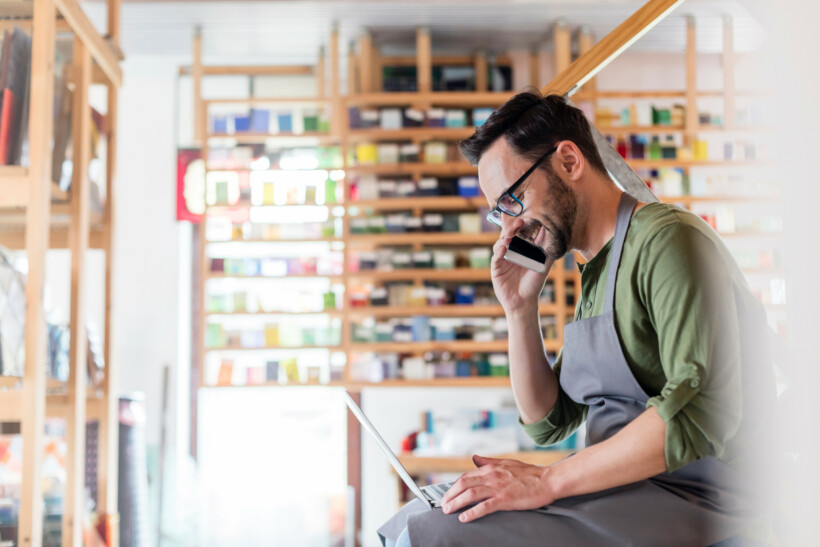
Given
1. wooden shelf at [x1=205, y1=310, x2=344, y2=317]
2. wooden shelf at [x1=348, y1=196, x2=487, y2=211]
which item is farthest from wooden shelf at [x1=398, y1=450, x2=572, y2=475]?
wooden shelf at [x1=348, y1=196, x2=487, y2=211]

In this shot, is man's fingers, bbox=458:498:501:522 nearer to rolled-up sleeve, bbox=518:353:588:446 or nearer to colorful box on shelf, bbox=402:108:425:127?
rolled-up sleeve, bbox=518:353:588:446

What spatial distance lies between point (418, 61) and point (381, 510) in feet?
9.20

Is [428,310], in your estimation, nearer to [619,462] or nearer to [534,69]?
[534,69]

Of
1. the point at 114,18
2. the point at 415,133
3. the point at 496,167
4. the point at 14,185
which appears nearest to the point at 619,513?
the point at 496,167

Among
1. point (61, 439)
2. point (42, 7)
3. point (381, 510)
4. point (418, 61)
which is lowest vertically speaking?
point (381, 510)

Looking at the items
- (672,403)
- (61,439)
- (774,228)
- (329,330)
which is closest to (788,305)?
(774,228)

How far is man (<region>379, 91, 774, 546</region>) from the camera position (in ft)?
3.24

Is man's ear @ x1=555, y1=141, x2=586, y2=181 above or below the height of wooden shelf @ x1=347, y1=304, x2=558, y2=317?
above

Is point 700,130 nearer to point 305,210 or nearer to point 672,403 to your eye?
point 305,210

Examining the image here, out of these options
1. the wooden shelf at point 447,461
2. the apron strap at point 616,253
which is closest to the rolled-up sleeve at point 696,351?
the apron strap at point 616,253

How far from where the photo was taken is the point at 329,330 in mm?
4430

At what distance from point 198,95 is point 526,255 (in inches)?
141

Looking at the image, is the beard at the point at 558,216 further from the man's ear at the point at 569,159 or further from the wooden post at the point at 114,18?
the wooden post at the point at 114,18

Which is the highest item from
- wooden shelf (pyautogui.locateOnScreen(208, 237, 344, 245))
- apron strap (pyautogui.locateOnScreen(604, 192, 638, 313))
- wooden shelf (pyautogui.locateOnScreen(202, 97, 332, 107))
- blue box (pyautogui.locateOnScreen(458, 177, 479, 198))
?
A: wooden shelf (pyautogui.locateOnScreen(202, 97, 332, 107))
